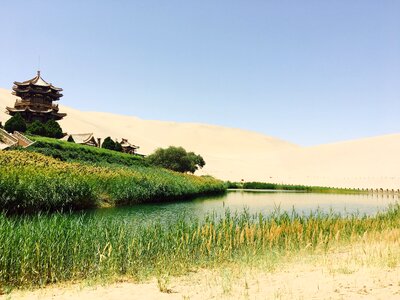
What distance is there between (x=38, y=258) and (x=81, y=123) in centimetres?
11269

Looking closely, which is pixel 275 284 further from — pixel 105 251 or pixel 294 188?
pixel 294 188

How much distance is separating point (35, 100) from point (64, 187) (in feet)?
133

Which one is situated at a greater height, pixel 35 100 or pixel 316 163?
pixel 35 100

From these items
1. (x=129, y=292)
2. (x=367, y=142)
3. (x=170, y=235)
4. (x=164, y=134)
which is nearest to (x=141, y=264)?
(x=170, y=235)

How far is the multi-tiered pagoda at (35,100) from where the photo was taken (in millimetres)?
57688

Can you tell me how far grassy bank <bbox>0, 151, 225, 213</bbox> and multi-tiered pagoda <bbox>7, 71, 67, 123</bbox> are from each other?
28.7 metres

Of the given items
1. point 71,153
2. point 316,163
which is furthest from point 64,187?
point 316,163

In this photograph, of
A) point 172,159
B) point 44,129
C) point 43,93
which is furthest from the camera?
point 172,159

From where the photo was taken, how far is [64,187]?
21891 mm

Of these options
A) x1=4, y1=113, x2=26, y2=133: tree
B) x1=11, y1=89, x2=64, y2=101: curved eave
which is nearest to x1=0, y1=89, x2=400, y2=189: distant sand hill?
x1=11, y1=89, x2=64, y2=101: curved eave

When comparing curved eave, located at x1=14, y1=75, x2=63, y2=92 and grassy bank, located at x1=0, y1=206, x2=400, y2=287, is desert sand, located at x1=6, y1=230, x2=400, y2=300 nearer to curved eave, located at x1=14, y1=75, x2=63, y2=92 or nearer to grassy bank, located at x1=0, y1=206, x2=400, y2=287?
grassy bank, located at x1=0, y1=206, x2=400, y2=287

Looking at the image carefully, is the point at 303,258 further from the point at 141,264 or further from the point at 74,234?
the point at 74,234

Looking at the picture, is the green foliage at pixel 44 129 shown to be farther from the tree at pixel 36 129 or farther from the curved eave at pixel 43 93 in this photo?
the curved eave at pixel 43 93

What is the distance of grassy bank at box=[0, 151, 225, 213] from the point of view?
19.3m
